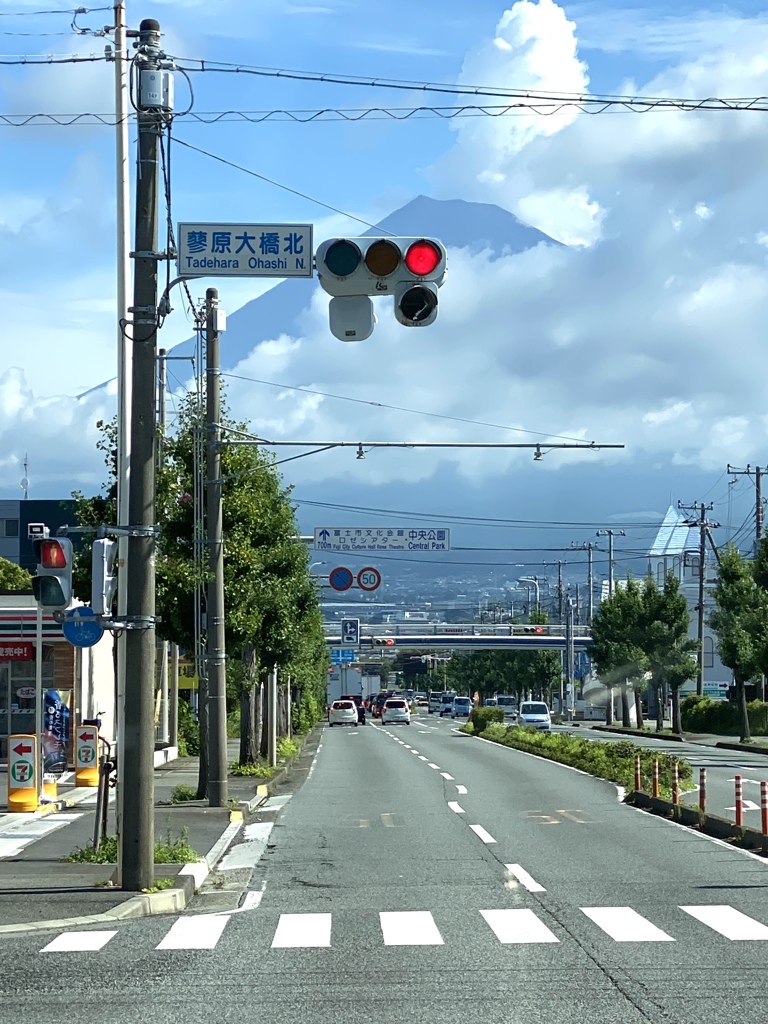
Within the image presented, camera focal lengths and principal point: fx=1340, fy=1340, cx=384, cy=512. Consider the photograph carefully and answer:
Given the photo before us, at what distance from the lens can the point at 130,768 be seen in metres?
13.5

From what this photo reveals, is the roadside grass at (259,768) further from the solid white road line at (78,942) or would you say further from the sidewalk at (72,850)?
the solid white road line at (78,942)

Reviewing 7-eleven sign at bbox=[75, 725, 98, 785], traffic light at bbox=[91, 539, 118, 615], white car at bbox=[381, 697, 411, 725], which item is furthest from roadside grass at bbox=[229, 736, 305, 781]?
white car at bbox=[381, 697, 411, 725]

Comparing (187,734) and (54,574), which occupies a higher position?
(54,574)

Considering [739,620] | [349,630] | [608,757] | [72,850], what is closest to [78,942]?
[72,850]

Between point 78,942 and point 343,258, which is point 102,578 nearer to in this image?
point 78,942

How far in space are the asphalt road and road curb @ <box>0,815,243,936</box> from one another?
321 millimetres

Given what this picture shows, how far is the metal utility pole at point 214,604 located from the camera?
24938mm

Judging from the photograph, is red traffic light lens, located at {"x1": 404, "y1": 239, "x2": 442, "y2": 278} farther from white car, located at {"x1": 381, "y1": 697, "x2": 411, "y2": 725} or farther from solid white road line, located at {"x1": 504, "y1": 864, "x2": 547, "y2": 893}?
white car, located at {"x1": 381, "y1": 697, "x2": 411, "y2": 725}

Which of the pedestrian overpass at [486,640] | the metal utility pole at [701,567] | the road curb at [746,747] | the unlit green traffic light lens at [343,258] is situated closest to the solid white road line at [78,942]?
the unlit green traffic light lens at [343,258]

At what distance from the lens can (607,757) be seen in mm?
34875

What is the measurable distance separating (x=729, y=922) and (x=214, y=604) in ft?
49.0

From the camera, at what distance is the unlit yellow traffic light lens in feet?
38.1

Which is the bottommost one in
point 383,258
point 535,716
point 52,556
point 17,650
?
point 535,716

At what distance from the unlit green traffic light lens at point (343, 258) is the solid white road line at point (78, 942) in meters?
6.02
